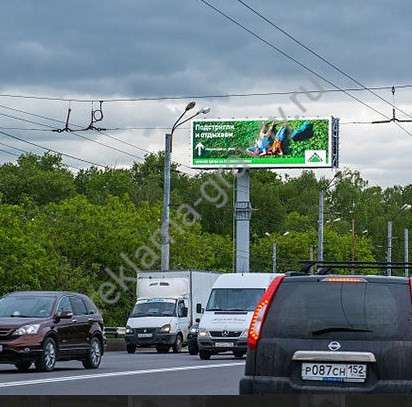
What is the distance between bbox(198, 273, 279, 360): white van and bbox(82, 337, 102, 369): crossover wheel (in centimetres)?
689

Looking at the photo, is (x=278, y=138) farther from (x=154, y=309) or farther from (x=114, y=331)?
(x=154, y=309)

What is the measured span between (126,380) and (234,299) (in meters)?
13.8

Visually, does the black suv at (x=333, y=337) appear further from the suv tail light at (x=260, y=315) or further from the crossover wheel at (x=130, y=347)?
the crossover wheel at (x=130, y=347)

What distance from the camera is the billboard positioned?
8225 centimetres

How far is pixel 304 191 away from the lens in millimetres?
156875

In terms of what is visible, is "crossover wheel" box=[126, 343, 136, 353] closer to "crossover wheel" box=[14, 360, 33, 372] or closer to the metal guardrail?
the metal guardrail

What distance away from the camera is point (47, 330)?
87.1 feet

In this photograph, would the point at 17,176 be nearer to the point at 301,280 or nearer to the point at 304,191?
the point at 304,191

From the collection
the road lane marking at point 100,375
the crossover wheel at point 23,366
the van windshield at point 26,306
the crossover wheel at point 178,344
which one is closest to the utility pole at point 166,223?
the crossover wheel at point 178,344

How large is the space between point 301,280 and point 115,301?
72.9 meters

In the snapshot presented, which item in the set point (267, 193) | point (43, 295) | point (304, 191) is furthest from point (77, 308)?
point (304, 191)

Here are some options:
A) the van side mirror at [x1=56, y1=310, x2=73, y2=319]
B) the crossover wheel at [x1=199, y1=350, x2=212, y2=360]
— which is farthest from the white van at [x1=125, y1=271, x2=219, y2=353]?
the van side mirror at [x1=56, y1=310, x2=73, y2=319]

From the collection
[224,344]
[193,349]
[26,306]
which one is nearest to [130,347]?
[193,349]

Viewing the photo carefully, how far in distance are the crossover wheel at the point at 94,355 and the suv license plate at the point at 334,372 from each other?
17874mm
